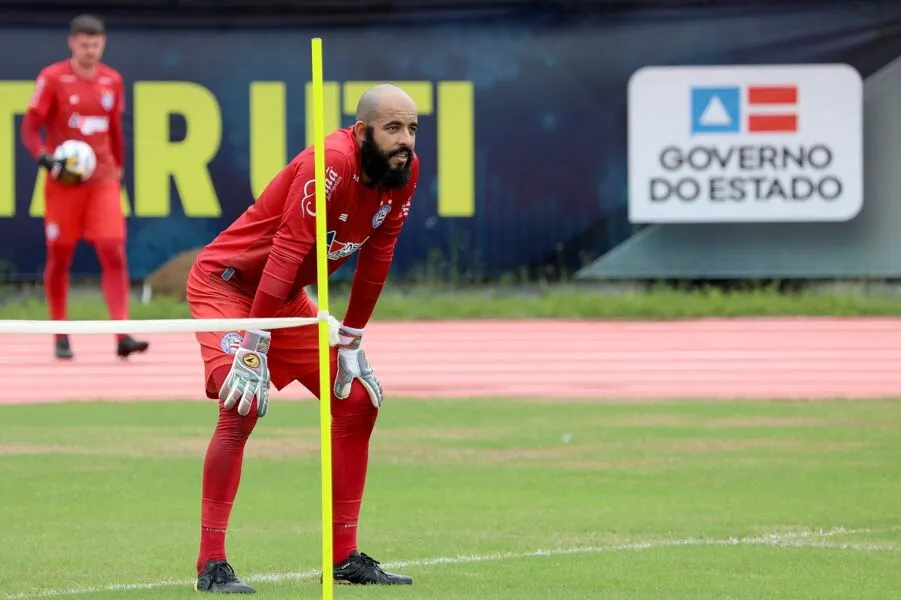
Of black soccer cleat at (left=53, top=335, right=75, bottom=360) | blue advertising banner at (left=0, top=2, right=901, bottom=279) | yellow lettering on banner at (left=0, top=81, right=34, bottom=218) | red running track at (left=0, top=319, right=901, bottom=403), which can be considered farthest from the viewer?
blue advertising banner at (left=0, top=2, right=901, bottom=279)

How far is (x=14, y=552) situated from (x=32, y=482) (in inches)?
85.6

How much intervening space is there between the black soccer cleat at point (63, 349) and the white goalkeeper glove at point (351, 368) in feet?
30.5

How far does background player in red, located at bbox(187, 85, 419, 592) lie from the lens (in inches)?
253

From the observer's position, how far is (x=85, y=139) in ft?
49.5

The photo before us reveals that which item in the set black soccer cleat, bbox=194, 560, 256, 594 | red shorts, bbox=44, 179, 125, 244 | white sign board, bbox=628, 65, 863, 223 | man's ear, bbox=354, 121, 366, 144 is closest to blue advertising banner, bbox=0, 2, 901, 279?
→ white sign board, bbox=628, 65, 863, 223

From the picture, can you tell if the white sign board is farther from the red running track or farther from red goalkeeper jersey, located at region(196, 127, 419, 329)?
red goalkeeper jersey, located at region(196, 127, 419, 329)

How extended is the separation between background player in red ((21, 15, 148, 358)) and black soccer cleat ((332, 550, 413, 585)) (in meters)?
8.42

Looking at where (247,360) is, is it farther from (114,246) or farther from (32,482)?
(114,246)

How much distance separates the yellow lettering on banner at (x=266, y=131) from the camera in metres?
20.1

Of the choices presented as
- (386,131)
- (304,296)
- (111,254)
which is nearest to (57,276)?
(111,254)

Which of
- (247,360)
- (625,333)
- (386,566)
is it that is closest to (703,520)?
(386,566)

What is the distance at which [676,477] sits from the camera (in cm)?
984

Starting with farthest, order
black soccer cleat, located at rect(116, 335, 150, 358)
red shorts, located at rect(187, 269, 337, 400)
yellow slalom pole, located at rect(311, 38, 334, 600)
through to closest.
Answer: black soccer cleat, located at rect(116, 335, 150, 358), red shorts, located at rect(187, 269, 337, 400), yellow slalom pole, located at rect(311, 38, 334, 600)

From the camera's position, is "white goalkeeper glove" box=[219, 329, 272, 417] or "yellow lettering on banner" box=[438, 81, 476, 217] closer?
"white goalkeeper glove" box=[219, 329, 272, 417]
